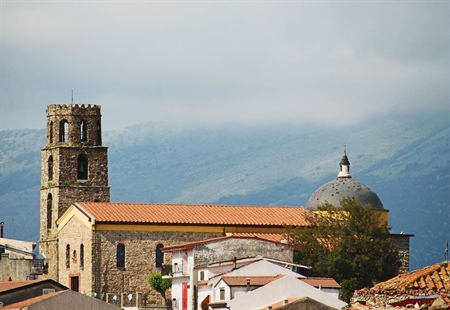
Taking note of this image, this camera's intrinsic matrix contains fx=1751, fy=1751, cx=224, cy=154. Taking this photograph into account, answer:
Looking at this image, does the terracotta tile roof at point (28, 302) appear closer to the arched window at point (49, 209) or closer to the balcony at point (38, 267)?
the balcony at point (38, 267)

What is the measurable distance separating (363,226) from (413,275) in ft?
186

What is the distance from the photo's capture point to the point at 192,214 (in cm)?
9319

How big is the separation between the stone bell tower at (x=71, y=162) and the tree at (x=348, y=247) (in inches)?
699

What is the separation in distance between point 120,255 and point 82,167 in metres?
15.1

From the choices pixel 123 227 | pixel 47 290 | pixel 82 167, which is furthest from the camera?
pixel 82 167

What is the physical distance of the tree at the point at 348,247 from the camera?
8444cm

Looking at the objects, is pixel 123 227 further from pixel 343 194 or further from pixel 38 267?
pixel 343 194

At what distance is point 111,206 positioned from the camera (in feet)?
305

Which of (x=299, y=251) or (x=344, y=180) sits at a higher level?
(x=344, y=180)

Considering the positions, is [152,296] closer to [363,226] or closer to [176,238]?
[176,238]

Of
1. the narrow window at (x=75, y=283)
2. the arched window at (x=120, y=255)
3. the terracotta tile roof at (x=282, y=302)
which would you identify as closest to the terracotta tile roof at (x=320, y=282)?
the terracotta tile roof at (x=282, y=302)

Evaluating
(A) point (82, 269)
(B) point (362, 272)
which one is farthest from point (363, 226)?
(A) point (82, 269)

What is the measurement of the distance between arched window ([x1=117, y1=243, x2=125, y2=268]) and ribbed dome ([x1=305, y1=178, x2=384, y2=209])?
1193cm

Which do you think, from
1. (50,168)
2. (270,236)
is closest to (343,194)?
(270,236)
